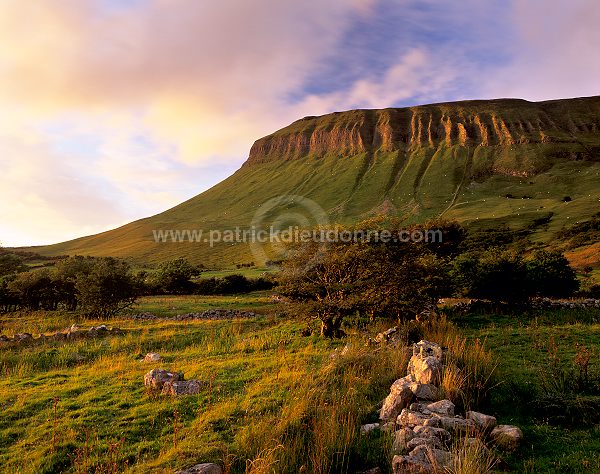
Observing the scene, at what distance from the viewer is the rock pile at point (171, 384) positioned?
9469 millimetres

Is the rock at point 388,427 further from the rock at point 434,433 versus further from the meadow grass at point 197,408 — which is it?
the rock at point 434,433

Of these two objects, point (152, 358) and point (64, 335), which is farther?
point (64, 335)

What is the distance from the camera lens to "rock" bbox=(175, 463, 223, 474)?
18.0ft

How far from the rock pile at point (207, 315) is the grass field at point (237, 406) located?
6457 mm

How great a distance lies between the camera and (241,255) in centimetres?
8412

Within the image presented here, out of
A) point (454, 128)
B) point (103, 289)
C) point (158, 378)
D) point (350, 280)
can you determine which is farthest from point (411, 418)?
point (454, 128)

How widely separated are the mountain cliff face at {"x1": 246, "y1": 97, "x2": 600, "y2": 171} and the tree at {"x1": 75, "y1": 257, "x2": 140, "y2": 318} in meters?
155

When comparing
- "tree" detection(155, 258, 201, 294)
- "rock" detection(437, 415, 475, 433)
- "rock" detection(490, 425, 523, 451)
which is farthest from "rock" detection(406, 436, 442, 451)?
"tree" detection(155, 258, 201, 294)

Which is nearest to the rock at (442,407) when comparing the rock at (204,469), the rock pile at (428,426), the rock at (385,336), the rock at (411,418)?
the rock pile at (428,426)

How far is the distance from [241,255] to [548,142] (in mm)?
126906

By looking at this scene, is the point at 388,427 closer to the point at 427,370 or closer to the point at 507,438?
the point at 507,438

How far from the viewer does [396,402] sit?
768cm

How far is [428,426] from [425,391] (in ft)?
5.35

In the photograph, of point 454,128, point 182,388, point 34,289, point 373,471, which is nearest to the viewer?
point 373,471
